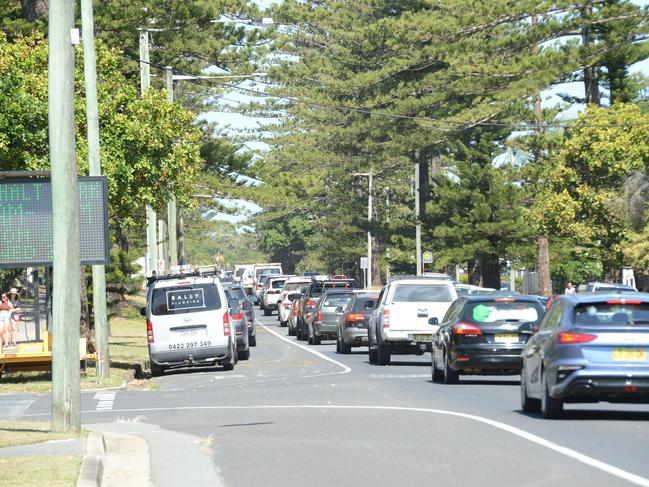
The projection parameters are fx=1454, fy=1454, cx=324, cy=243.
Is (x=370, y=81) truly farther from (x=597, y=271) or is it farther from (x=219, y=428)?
(x=219, y=428)

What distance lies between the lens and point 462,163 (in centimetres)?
7200

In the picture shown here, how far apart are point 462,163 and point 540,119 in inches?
318

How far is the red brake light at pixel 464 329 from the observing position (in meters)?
23.8

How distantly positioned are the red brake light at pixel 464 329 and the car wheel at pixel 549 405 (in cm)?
648

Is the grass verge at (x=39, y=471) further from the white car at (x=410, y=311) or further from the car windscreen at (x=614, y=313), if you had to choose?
the white car at (x=410, y=311)

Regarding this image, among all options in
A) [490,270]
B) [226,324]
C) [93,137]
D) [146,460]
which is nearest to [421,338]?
[226,324]

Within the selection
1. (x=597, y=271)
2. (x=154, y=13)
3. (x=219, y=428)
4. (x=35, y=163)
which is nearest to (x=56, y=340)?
(x=219, y=428)

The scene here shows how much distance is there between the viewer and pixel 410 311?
1219 inches

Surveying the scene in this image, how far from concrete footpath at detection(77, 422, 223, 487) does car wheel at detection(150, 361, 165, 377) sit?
531 inches

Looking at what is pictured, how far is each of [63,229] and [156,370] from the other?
51.9 feet

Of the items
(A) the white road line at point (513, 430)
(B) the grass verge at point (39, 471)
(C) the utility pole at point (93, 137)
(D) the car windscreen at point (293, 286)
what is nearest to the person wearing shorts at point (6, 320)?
(C) the utility pole at point (93, 137)

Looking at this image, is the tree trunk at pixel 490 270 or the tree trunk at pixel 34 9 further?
the tree trunk at pixel 490 270

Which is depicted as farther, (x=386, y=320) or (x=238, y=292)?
(x=238, y=292)

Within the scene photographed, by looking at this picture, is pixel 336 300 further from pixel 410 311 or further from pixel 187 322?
pixel 187 322
